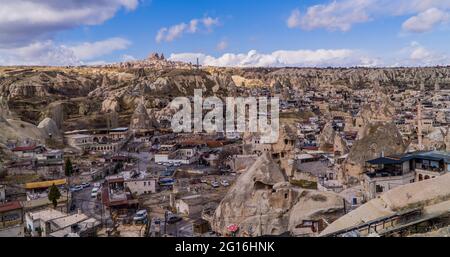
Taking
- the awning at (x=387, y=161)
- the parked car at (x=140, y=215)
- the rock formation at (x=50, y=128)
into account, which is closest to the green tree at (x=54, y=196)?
the parked car at (x=140, y=215)

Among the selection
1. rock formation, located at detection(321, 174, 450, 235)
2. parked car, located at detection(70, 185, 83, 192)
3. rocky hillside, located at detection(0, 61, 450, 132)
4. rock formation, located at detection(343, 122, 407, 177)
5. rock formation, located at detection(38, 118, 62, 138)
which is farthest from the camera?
rocky hillside, located at detection(0, 61, 450, 132)

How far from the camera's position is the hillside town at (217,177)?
35.7ft

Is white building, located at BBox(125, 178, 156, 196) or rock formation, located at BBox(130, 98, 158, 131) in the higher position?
rock formation, located at BBox(130, 98, 158, 131)

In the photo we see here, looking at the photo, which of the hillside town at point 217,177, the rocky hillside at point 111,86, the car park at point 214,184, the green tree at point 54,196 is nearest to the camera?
the hillside town at point 217,177

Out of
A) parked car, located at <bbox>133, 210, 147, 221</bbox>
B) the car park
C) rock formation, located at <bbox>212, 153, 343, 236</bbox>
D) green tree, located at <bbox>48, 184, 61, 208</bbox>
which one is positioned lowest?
the car park

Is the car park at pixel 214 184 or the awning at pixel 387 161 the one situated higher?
the awning at pixel 387 161

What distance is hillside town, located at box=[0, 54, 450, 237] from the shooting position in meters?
10.9

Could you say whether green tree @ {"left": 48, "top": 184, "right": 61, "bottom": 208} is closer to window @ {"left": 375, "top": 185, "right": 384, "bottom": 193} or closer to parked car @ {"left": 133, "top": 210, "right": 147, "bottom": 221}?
parked car @ {"left": 133, "top": 210, "right": 147, "bottom": 221}

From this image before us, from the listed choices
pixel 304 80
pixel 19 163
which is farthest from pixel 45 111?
pixel 304 80

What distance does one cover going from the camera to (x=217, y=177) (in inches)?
857

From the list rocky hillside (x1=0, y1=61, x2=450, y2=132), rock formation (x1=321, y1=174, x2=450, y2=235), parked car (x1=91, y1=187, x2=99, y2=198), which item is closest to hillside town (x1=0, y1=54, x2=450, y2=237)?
rock formation (x1=321, y1=174, x2=450, y2=235)

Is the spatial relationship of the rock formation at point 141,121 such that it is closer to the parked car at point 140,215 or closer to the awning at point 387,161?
the parked car at point 140,215

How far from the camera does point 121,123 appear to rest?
142 feet
